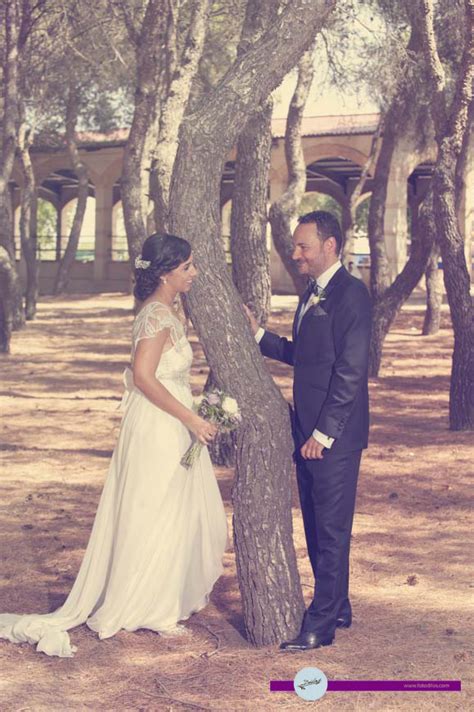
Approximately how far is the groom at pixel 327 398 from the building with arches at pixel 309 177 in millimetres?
22162

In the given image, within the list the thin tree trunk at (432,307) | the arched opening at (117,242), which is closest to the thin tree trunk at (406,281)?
the thin tree trunk at (432,307)

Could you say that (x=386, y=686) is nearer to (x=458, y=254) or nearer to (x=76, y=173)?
(x=458, y=254)

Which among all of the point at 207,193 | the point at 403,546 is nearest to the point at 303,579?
the point at 403,546

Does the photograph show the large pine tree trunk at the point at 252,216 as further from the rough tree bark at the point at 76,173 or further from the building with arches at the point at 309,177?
the rough tree bark at the point at 76,173

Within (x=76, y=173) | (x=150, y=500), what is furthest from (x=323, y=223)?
(x=76, y=173)

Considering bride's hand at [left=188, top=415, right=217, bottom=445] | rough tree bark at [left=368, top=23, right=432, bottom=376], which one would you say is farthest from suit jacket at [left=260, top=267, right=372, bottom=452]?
rough tree bark at [left=368, top=23, right=432, bottom=376]

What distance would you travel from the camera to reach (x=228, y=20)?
21.5m

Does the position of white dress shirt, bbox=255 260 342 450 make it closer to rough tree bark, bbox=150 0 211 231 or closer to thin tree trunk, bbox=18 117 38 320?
rough tree bark, bbox=150 0 211 231

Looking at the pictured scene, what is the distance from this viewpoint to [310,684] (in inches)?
187

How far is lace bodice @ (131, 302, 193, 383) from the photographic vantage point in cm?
533

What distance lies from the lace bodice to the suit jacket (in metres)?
0.57

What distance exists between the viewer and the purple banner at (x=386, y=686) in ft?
15.5

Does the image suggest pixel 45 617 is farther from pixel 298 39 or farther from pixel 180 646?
pixel 298 39

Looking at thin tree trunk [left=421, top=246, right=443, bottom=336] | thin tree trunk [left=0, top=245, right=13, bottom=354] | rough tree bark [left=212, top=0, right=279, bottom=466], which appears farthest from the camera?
thin tree trunk [left=421, top=246, right=443, bottom=336]
